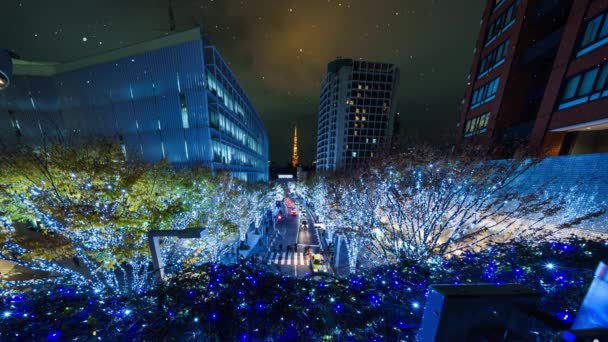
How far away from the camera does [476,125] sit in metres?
17.4

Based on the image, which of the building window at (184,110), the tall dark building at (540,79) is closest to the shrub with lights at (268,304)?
the tall dark building at (540,79)

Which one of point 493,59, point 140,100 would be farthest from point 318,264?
point 140,100

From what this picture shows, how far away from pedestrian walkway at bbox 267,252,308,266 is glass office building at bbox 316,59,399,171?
128 ft

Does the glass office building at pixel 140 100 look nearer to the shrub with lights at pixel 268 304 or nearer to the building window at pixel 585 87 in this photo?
the shrub with lights at pixel 268 304

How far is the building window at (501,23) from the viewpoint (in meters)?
14.9

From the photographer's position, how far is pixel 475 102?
1797 centimetres

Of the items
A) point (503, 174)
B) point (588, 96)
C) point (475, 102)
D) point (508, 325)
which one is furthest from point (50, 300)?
point (475, 102)

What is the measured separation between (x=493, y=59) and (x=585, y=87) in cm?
858

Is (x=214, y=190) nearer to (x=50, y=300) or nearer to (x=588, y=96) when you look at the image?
(x=50, y=300)

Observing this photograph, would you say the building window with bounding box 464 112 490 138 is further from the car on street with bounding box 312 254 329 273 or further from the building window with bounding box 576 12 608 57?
the car on street with bounding box 312 254 329 273

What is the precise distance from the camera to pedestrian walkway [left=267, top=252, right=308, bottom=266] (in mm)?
17203

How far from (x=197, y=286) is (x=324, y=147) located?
63237 millimetres

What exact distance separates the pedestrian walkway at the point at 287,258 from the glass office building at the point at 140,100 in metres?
12.8

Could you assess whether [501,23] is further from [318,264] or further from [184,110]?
[184,110]
